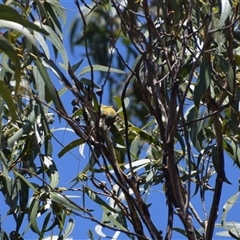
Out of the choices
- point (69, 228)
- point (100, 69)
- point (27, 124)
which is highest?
point (100, 69)

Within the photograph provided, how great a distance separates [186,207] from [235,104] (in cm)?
28

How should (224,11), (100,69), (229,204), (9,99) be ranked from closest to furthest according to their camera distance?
(9,99)
(224,11)
(100,69)
(229,204)

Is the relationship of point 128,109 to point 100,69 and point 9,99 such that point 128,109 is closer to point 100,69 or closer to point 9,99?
point 100,69

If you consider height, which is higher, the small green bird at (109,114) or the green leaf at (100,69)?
the green leaf at (100,69)

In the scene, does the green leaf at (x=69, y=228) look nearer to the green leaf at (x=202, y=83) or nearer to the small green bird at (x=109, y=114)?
the small green bird at (x=109, y=114)

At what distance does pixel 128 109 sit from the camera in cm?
181

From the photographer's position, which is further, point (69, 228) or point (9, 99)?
point (69, 228)

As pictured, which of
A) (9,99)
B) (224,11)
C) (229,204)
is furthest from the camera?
(229,204)

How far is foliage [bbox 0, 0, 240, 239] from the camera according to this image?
4.80 ft

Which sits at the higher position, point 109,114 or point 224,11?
point 224,11

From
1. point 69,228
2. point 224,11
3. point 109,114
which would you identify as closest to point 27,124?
point 109,114

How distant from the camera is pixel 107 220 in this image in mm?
1833

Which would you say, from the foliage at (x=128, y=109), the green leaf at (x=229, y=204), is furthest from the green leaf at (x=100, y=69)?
the green leaf at (x=229, y=204)

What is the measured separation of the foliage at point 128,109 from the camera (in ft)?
4.80
